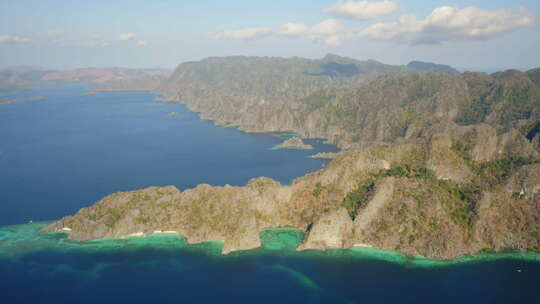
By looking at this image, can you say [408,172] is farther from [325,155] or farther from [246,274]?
[325,155]

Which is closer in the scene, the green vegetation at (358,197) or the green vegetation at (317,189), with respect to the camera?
the green vegetation at (358,197)

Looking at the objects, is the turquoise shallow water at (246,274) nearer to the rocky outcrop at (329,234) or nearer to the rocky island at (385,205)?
the rocky outcrop at (329,234)

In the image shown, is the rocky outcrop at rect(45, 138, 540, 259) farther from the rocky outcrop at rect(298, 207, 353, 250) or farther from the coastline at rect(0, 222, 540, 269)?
the coastline at rect(0, 222, 540, 269)

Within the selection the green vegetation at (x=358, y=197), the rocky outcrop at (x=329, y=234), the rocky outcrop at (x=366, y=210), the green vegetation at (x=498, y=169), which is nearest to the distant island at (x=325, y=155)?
the rocky outcrop at (x=366, y=210)

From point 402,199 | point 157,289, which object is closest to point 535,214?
point 402,199

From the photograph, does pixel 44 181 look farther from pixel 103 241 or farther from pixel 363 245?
pixel 363 245

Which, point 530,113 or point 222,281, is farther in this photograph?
point 530,113

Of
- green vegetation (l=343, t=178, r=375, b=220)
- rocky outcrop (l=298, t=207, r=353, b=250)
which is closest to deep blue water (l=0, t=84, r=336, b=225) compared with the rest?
green vegetation (l=343, t=178, r=375, b=220)

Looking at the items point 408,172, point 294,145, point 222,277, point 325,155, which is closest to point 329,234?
point 222,277

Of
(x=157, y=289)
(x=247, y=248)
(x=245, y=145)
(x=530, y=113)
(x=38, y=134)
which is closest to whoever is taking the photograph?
(x=157, y=289)
